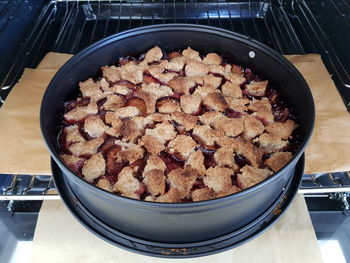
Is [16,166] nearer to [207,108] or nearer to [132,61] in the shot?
[132,61]

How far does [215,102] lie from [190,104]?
0.08 m

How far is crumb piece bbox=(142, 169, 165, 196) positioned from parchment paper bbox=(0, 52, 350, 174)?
0.41 metres

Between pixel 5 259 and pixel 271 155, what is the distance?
87cm

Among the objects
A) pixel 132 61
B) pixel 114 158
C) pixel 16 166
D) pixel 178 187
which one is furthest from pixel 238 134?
pixel 16 166

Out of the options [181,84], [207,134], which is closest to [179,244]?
[207,134]

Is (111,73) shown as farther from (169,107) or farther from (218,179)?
(218,179)

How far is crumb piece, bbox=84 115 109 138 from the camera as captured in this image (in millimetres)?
1158

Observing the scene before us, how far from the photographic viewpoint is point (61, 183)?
108 centimetres

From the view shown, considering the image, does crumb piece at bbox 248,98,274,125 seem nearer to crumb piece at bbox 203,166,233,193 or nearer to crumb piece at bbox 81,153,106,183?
crumb piece at bbox 203,166,233,193

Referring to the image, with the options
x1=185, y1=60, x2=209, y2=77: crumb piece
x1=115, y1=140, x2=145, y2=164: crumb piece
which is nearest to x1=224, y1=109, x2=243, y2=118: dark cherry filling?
x1=185, y1=60, x2=209, y2=77: crumb piece

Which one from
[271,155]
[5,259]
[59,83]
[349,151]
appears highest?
[59,83]

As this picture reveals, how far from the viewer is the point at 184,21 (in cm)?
187

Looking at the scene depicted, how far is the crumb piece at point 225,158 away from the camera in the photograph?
1.05 meters

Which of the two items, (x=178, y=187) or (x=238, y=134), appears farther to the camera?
(x=238, y=134)
